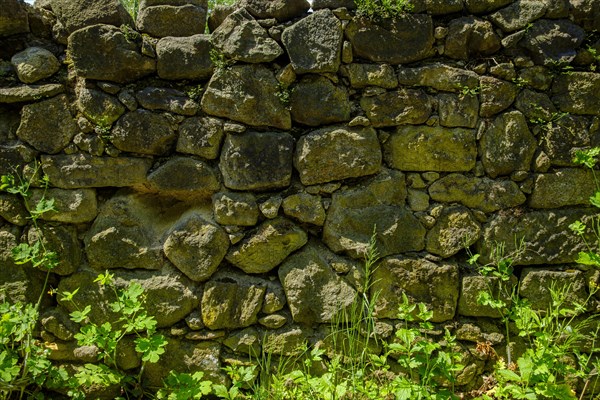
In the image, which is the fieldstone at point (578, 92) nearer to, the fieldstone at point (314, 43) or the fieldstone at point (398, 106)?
the fieldstone at point (398, 106)

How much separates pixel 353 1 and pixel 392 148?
2.81ft

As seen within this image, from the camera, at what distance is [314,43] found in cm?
250

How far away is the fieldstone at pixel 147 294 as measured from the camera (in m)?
2.54

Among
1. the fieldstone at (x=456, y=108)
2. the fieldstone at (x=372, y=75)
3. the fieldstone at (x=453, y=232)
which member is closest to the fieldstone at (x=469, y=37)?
the fieldstone at (x=456, y=108)

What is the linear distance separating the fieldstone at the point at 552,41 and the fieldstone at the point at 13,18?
280cm

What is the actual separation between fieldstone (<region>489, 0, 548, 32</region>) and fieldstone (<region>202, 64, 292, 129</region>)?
4.32 ft

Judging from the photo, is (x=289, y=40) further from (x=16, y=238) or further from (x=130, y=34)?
(x=16, y=238)

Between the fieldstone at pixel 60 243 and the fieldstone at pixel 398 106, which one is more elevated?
the fieldstone at pixel 398 106

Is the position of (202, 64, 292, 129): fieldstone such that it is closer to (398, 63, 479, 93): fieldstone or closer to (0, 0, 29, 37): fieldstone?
(398, 63, 479, 93): fieldstone

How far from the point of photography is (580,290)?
2596 millimetres

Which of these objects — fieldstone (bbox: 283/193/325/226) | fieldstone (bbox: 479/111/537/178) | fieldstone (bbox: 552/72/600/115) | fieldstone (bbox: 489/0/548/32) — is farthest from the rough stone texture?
fieldstone (bbox: 552/72/600/115)

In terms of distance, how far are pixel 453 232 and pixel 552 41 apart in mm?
1204

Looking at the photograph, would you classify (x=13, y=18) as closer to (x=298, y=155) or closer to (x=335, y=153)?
(x=298, y=155)

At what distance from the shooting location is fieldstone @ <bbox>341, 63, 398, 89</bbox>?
2521 mm
